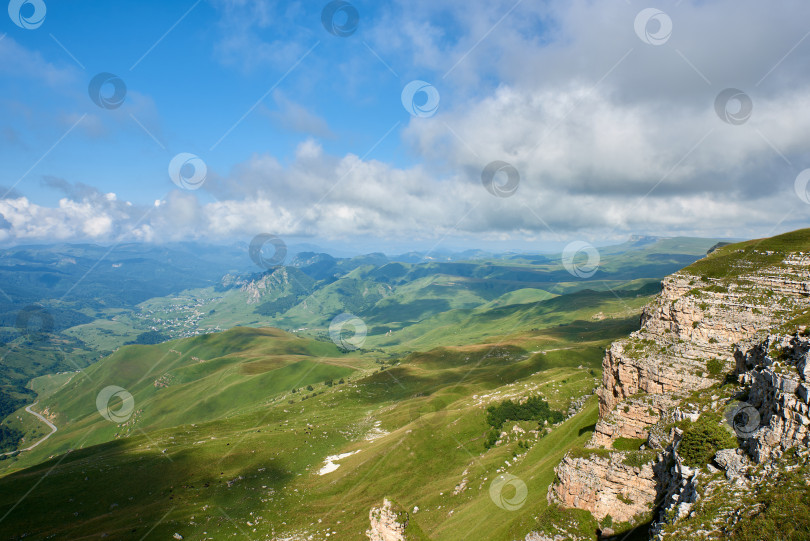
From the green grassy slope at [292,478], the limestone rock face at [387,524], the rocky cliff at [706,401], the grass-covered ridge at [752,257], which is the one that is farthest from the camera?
the green grassy slope at [292,478]

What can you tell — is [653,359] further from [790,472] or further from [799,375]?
[790,472]

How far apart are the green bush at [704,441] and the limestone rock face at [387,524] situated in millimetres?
21565

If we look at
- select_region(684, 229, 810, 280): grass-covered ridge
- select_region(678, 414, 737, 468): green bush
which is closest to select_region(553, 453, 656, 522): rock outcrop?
select_region(678, 414, 737, 468): green bush

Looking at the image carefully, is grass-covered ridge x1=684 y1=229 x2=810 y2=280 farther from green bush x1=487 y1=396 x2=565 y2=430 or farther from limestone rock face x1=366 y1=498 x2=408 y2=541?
green bush x1=487 y1=396 x2=565 y2=430

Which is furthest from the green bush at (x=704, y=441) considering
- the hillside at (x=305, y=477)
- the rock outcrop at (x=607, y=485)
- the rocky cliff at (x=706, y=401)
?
the hillside at (x=305, y=477)

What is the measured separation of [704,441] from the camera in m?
24.2

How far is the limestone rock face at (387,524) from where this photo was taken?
27.1 m

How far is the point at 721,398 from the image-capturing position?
2822cm

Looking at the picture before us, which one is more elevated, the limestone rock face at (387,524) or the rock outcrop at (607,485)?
the limestone rock face at (387,524)

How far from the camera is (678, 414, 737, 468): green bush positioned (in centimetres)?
2319

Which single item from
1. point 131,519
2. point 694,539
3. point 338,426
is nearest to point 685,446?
point 694,539

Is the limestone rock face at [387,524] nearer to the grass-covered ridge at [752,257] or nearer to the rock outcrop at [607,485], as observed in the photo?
the rock outcrop at [607,485]

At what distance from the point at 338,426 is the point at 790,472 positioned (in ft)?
381

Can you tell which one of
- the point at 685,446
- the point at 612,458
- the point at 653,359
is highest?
the point at 653,359
